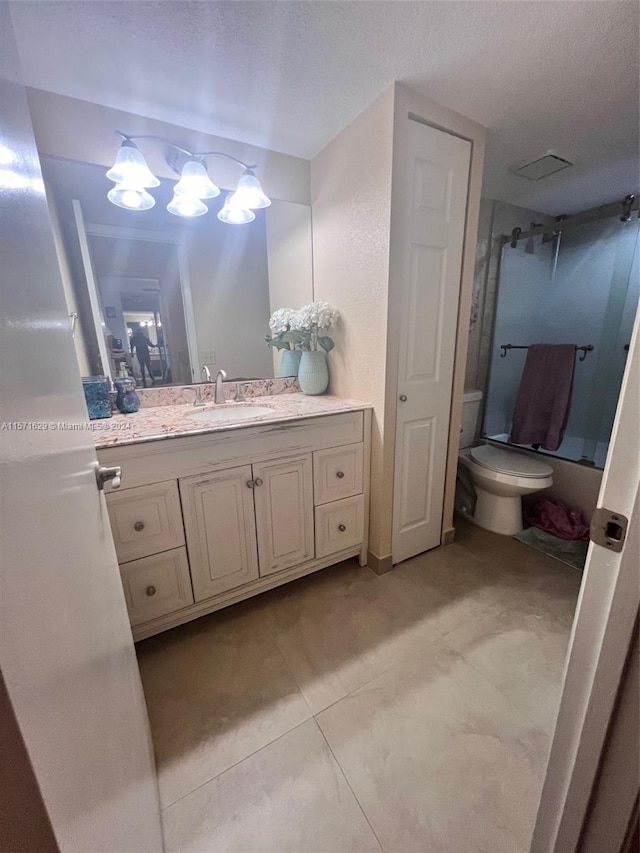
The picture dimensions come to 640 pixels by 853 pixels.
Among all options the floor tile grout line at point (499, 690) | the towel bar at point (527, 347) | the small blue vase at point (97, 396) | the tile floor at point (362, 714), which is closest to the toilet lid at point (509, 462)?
the tile floor at point (362, 714)

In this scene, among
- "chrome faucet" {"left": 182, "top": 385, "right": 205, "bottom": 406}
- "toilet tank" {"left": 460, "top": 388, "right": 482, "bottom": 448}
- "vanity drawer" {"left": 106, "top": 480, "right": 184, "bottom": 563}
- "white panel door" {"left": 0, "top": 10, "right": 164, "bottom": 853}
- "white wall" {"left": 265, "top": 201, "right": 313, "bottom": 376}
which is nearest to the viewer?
"white panel door" {"left": 0, "top": 10, "right": 164, "bottom": 853}

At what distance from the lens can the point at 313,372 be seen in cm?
183

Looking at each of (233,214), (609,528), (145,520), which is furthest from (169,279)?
(609,528)

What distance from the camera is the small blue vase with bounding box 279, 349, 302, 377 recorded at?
1948 millimetres

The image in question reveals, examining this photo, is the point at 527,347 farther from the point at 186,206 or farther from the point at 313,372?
the point at 186,206

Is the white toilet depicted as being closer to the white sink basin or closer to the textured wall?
the textured wall

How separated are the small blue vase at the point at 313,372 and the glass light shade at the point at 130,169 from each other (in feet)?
3.28

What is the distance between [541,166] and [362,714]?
8.78 ft

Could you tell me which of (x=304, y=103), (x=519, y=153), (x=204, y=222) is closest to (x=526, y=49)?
(x=519, y=153)

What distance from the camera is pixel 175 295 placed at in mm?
1609

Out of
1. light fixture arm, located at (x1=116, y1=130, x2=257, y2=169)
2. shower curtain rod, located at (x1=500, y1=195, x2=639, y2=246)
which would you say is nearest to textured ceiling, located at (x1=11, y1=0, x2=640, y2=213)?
light fixture arm, located at (x1=116, y1=130, x2=257, y2=169)

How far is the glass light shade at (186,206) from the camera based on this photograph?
1514 millimetres

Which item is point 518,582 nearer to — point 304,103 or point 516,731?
point 516,731

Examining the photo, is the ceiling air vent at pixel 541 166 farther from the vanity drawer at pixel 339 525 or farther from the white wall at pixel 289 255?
the vanity drawer at pixel 339 525
